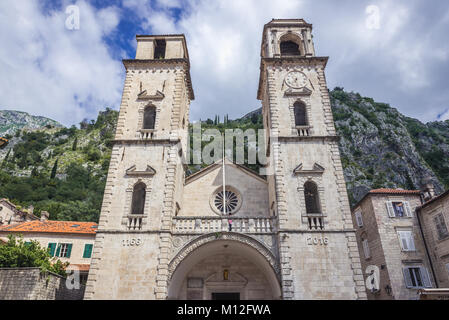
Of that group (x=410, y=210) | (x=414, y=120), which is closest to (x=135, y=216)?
(x=410, y=210)

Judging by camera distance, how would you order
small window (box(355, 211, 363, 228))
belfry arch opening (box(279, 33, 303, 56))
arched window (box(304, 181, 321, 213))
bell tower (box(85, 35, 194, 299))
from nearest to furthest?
bell tower (box(85, 35, 194, 299)) → arched window (box(304, 181, 321, 213)) → belfry arch opening (box(279, 33, 303, 56)) → small window (box(355, 211, 363, 228))

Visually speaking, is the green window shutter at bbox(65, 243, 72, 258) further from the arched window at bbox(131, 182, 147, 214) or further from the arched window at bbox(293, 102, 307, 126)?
the arched window at bbox(293, 102, 307, 126)

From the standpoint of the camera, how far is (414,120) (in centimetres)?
A: 8838

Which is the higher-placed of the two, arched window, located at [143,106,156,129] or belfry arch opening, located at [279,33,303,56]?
belfry arch opening, located at [279,33,303,56]

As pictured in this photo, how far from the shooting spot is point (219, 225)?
14578mm

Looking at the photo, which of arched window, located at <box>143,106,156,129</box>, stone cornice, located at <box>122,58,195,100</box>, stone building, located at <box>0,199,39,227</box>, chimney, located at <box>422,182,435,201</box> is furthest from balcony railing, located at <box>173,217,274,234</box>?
stone building, located at <box>0,199,39,227</box>

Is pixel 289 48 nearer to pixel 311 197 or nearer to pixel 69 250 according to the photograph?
pixel 311 197

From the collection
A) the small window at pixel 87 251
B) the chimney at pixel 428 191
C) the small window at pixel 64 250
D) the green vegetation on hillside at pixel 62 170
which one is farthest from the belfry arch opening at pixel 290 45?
the green vegetation on hillside at pixel 62 170

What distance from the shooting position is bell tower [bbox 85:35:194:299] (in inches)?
527

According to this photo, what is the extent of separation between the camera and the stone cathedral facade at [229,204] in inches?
531

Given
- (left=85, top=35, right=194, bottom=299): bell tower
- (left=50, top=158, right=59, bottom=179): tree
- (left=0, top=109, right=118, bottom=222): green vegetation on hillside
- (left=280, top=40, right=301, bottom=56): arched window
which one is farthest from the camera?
(left=50, top=158, right=59, bottom=179): tree

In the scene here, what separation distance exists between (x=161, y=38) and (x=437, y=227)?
894 inches

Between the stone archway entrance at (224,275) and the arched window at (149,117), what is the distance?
8.33 m
